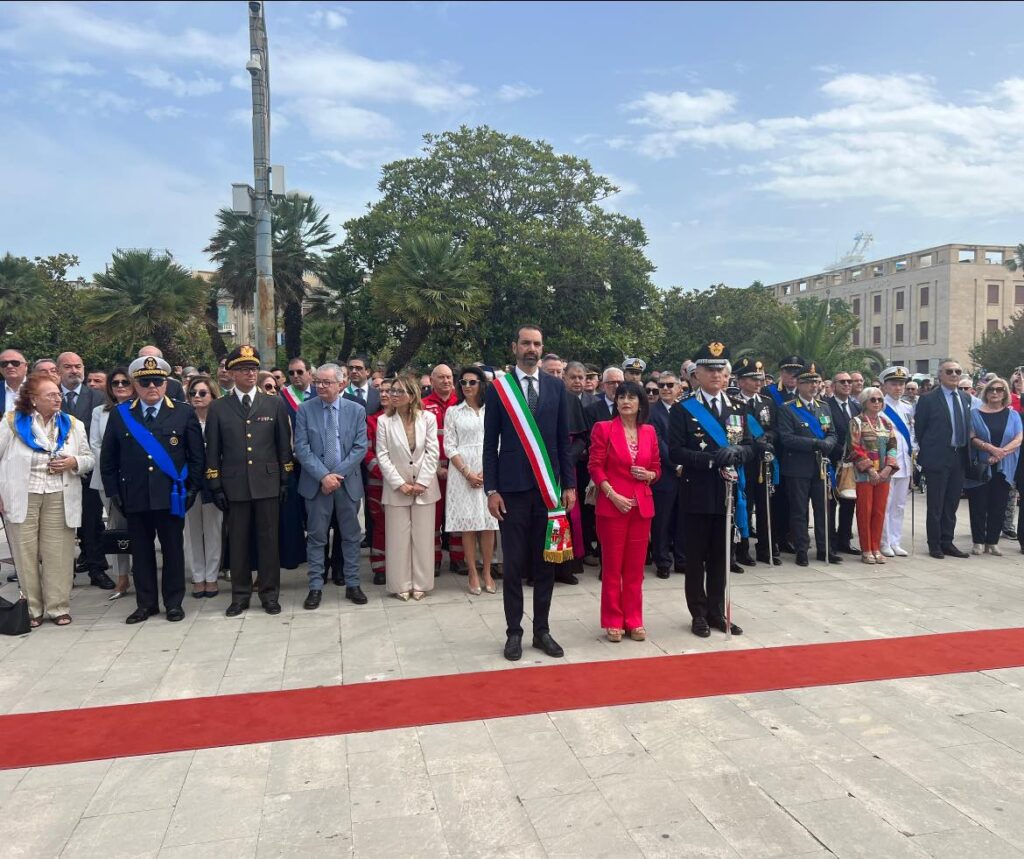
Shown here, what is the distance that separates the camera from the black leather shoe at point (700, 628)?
520 cm

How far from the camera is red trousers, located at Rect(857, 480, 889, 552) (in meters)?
7.44

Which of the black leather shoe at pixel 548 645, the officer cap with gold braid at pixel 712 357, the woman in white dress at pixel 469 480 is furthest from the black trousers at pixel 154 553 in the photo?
the officer cap with gold braid at pixel 712 357

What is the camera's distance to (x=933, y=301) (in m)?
57.6

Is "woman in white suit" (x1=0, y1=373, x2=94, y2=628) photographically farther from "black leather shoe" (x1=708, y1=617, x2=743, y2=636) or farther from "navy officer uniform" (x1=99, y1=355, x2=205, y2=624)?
"black leather shoe" (x1=708, y1=617, x2=743, y2=636)

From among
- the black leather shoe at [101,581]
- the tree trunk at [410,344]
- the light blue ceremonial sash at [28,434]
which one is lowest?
the black leather shoe at [101,581]

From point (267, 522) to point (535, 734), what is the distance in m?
3.00

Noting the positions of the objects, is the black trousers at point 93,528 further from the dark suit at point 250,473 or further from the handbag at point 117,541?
the dark suit at point 250,473

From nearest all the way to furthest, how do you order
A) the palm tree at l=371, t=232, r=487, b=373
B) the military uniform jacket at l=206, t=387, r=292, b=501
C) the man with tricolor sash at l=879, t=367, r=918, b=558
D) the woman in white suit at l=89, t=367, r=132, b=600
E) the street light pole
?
the military uniform jacket at l=206, t=387, r=292, b=501 → the woman in white suit at l=89, t=367, r=132, b=600 → the man with tricolor sash at l=879, t=367, r=918, b=558 → the street light pole → the palm tree at l=371, t=232, r=487, b=373

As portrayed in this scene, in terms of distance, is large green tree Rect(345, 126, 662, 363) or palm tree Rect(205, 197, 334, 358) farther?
large green tree Rect(345, 126, 662, 363)

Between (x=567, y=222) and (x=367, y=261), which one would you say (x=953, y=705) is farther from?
(x=567, y=222)

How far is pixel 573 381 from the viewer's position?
749 centimetres

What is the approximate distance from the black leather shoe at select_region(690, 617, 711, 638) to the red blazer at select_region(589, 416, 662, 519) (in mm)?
831

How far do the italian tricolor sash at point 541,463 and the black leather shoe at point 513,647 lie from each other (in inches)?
21.3

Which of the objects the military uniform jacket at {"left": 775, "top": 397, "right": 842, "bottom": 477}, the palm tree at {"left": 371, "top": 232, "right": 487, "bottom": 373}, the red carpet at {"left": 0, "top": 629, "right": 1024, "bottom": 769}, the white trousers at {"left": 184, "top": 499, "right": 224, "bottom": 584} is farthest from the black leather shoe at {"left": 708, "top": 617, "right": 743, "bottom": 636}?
the palm tree at {"left": 371, "top": 232, "right": 487, "bottom": 373}
